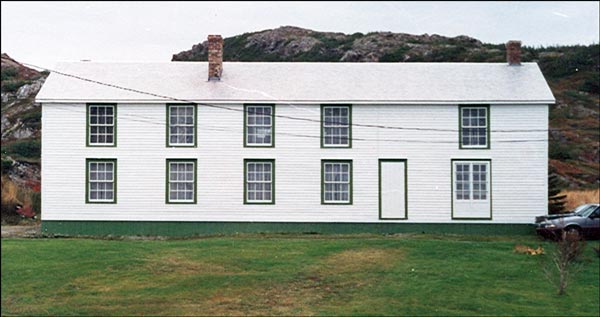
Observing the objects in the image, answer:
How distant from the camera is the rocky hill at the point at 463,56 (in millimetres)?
68250

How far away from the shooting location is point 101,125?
2911 centimetres

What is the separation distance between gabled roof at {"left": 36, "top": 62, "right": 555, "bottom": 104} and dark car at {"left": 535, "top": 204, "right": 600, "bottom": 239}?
189 inches

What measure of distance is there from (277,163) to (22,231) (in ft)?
30.9

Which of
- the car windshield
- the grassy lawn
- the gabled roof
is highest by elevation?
the gabled roof

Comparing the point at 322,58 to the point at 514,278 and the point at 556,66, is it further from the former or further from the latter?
the point at 514,278

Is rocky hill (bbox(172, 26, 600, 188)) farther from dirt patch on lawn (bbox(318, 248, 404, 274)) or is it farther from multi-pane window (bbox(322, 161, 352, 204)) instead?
dirt patch on lawn (bbox(318, 248, 404, 274))

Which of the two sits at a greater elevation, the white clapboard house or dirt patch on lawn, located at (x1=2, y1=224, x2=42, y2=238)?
the white clapboard house

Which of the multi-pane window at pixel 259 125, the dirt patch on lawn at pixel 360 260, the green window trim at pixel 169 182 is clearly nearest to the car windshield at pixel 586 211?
the dirt patch on lawn at pixel 360 260

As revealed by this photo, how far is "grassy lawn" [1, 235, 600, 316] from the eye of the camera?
51.6 ft

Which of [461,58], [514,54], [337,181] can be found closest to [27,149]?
[337,181]

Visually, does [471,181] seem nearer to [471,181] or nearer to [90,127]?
[471,181]

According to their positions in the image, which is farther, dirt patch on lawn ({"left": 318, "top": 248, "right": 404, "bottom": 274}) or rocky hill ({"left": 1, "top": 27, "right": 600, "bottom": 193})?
rocky hill ({"left": 1, "top": 27, "right": 600, "bottom": 193})

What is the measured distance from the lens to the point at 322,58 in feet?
298

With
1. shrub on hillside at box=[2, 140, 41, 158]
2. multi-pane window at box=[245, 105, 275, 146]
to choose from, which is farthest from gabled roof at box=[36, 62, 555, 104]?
shrub on hillside at box=[2, 140, 41, 158]
